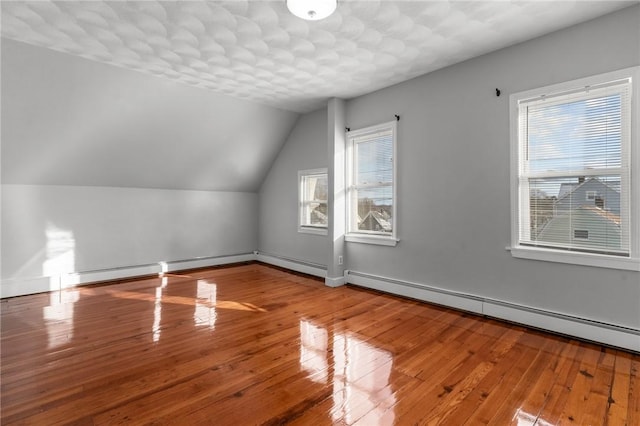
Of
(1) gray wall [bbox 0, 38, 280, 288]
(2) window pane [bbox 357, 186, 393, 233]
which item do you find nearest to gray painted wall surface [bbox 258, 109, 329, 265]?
(1) gray wall [bbox 0, 38, 280, 288]

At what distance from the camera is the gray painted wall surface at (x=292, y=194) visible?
17.7 ft

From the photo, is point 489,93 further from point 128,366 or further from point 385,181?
point 128,366

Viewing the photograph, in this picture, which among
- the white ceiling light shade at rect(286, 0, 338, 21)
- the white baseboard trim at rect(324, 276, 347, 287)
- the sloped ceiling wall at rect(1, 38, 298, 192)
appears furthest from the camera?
the white baseboard trim at rect(324, 276, 347, 287)

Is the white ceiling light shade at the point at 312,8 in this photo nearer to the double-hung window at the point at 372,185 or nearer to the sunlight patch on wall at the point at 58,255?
the double-hung window at the point at 372,185

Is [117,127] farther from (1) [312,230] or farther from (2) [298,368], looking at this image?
(2) [298,368]

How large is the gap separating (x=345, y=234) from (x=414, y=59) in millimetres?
2484

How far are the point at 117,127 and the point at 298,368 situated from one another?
12.6 ft

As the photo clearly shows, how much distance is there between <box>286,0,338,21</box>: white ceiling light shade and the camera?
2.38 meters

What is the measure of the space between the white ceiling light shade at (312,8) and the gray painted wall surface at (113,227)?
4134 millimetres

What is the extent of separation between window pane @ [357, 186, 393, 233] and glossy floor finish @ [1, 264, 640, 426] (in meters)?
1.14

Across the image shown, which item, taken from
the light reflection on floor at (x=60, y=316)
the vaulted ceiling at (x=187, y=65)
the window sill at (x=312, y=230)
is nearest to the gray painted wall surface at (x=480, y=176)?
the vaulted ceiling at (x=187, y=65)

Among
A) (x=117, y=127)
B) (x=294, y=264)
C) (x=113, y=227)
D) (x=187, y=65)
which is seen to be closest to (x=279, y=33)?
(x=187, y=65)

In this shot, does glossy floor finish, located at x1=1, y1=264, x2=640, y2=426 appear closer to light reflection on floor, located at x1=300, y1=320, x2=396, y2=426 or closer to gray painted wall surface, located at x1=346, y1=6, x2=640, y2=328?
light reflection on floor, located at x1=300, y1=320, x2=396, y2=426

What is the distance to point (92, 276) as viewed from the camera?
15.8 ft
